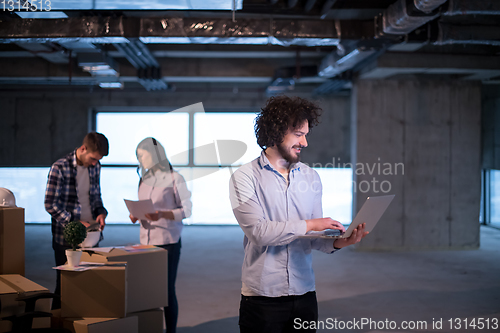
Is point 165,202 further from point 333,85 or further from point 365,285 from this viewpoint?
point 333,85

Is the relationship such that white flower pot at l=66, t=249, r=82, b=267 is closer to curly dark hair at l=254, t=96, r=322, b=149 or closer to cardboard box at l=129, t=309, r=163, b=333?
cardboard box at l=129, t=309, r=163, b=333

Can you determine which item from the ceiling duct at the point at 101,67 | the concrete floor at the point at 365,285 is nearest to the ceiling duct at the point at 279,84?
the ceiling duct at the point at 101,67

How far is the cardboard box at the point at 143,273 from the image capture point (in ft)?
7.38

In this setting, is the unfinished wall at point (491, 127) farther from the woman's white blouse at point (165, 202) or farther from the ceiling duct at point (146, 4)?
the woman's white blouse at point (165, 202)

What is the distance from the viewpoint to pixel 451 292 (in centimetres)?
401

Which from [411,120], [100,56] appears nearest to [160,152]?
[100,56]

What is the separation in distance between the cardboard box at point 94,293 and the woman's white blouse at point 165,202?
65 centimetres

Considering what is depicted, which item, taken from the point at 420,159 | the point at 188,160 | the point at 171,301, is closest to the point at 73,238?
the point at 171,301

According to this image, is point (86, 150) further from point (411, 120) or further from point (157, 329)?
point (411, 120)

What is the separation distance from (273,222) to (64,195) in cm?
Answer: 179

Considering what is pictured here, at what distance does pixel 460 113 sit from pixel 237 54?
11.3ft

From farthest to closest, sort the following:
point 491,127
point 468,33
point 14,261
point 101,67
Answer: point 491,127 < point 101,67 < point 468,33 < point 14,261

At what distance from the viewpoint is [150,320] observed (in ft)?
7.61

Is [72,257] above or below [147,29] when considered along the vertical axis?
below
